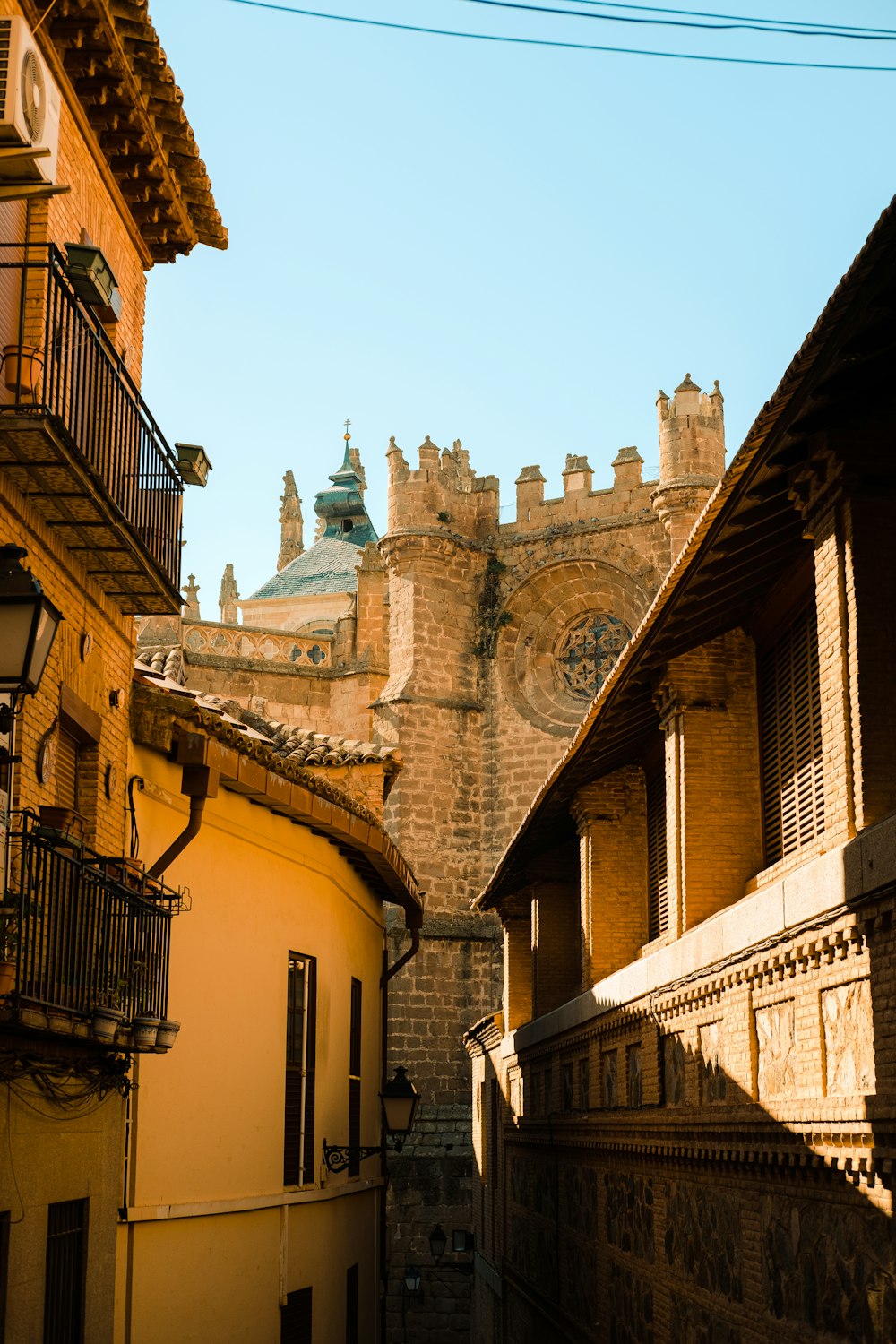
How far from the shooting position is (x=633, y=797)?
15.0 meters

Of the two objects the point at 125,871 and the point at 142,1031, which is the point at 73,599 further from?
the point at 142,1031

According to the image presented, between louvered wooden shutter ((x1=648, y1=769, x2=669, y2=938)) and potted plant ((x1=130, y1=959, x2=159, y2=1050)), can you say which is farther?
louvered wooden shutter ((x1=648, y1=769, x2=669, y2=938))

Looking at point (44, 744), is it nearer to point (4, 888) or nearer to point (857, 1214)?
point (4, 888)

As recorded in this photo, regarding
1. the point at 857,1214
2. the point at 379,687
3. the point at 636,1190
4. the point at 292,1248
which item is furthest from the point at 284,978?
Result: the point at 379,687

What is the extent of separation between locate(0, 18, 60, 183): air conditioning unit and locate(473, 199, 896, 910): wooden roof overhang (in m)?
3.55

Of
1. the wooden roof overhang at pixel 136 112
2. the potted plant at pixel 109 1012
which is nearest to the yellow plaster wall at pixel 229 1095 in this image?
the potted plant at pixel 109 1012

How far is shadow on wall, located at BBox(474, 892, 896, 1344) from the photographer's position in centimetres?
688

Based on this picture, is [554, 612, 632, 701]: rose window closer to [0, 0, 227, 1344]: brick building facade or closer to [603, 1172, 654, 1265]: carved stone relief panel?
[603, 1172, 654, 1265]: carved stone relief panel

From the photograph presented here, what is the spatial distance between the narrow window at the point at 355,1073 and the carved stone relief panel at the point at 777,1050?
282 inches

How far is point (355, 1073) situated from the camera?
51.5 feet

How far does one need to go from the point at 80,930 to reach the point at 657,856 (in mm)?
6859

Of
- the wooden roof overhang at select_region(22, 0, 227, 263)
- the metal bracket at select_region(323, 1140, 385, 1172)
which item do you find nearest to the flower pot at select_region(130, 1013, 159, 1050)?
the wooden roof overhang at select_region(22, 0, 227, 263)

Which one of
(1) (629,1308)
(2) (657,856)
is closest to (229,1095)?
(1) (629,1308)

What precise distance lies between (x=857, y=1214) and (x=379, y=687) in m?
33.7
